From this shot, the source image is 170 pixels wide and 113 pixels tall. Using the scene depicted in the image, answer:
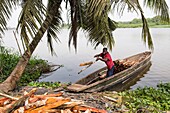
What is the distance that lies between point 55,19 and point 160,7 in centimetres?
337

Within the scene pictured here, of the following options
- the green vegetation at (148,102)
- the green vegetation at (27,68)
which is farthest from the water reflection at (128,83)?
the green vegetation at (27,68)

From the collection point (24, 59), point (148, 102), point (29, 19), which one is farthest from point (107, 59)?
point (29, 19)

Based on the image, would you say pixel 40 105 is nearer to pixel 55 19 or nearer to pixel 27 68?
pixel 55 19

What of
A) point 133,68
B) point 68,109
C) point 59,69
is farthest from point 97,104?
point 59,69

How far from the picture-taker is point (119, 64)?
10.6 metres

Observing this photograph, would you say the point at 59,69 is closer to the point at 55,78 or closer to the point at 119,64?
the point at 55,78

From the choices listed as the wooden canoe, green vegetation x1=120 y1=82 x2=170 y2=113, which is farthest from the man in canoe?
green vegetation x1=120 y1=82 x2=170 y2=113

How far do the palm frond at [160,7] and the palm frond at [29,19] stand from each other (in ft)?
9.36

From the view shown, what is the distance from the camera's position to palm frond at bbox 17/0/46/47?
4871mm

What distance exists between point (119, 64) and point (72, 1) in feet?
15.7

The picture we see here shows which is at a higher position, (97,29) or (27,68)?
(97,29)

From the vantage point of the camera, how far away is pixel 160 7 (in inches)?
236

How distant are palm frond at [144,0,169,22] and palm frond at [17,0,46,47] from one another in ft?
9.36

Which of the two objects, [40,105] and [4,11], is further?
[4,11]
